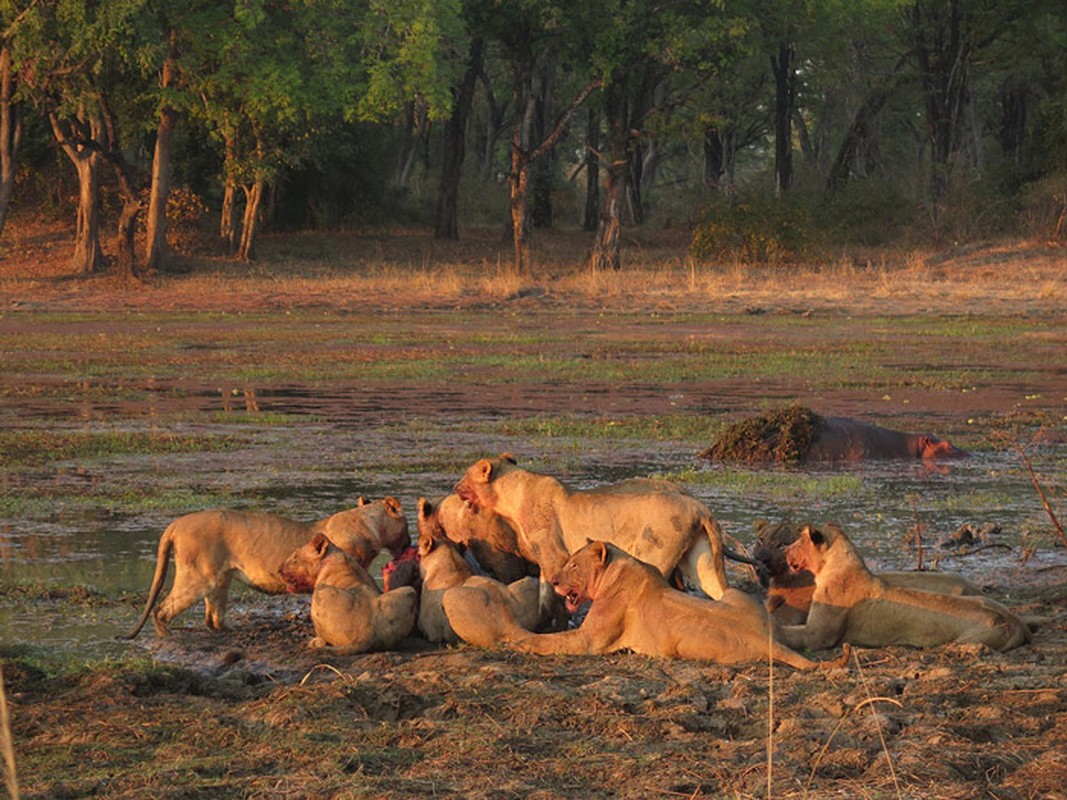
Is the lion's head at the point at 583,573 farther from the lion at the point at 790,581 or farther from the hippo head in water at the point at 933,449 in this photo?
the hippo head in water at the point at 933,449

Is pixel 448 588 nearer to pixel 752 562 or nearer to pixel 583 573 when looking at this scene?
pixel 583 573

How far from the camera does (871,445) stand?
1394 cm

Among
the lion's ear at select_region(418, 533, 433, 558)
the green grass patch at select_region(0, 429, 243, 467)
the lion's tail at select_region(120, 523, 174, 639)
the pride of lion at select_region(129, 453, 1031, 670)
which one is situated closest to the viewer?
the pride of lion at select_region(129, 453, 1031, 670)

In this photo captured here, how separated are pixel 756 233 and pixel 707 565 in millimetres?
35112

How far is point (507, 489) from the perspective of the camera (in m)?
8.40

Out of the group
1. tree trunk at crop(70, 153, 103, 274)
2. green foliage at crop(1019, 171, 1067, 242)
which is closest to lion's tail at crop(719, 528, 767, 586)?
tree trunk at crop(70, 153, 103, 274)

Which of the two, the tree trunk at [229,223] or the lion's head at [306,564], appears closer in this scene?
the lion's head at [306,564]

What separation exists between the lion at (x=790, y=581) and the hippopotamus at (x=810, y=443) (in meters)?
5.38

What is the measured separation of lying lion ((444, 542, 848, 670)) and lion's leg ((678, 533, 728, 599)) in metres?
0.76

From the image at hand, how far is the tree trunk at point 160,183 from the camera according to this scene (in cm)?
3766

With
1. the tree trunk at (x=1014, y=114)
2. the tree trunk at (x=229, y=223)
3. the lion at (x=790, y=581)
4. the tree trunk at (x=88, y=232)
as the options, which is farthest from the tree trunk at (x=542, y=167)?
the lion at (x=790, y=581)

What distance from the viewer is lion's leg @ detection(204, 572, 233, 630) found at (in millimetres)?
7988

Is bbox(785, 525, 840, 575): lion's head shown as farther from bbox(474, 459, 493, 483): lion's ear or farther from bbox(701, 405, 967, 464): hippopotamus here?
bbox(701, 405, 967, 464): hippopotamus

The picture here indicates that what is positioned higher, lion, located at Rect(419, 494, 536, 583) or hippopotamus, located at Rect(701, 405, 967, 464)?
lion, located at Rect(419, 494, 536, 583)
